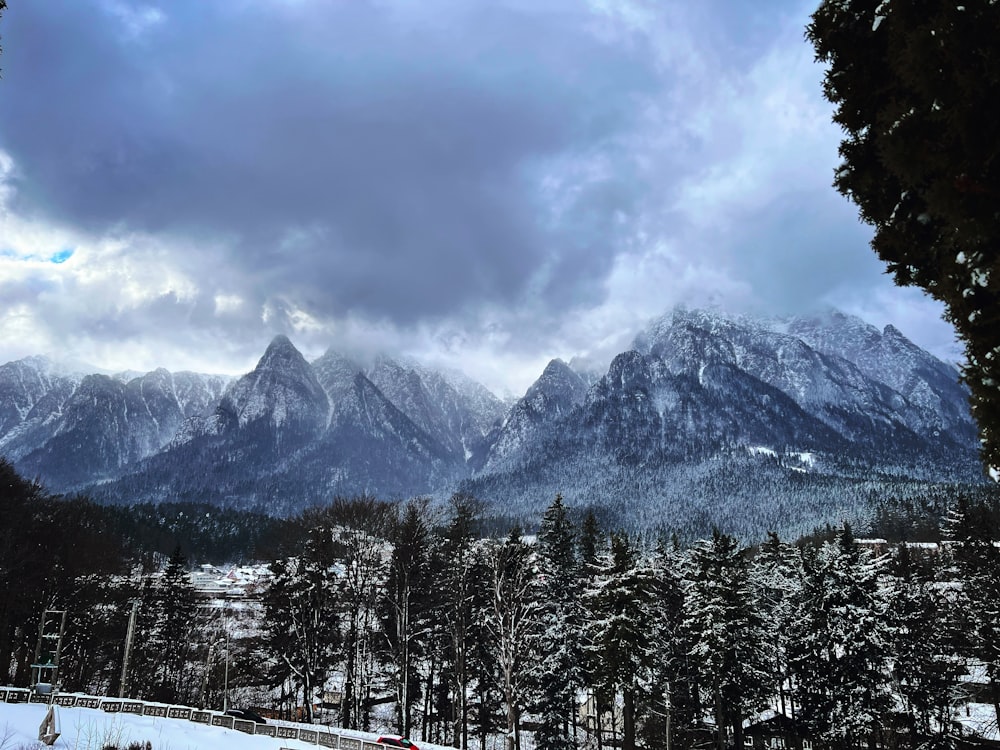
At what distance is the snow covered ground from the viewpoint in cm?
1814

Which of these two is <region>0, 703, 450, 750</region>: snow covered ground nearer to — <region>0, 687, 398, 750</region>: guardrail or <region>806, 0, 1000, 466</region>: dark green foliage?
<region>0, 687, 398, 750</region>: guardrail

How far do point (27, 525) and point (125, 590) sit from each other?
457 inches

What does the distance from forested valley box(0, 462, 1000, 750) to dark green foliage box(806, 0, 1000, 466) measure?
82.2 ft

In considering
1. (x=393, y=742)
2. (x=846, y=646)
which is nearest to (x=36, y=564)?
(x=393, y=742)

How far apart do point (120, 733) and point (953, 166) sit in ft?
75.9

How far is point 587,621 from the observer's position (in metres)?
34.4

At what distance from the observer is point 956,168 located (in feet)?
19.0

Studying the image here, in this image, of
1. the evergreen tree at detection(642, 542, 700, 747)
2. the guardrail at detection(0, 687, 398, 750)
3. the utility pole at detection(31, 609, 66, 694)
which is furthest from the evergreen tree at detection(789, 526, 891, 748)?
the utility pole at detection(31, 609, 66, 694)

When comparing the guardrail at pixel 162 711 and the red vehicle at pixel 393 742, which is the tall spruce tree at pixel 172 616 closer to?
the guardrail at pixel 162 711

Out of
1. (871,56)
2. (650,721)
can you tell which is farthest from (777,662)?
(871,56)

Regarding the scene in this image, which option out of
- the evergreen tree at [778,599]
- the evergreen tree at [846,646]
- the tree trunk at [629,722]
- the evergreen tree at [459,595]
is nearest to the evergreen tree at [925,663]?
the evergreen tree at [846,646]

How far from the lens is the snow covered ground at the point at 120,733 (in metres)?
18.1

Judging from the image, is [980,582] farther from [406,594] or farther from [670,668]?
[406,594]

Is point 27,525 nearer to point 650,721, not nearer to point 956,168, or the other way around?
point 650,721
